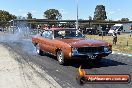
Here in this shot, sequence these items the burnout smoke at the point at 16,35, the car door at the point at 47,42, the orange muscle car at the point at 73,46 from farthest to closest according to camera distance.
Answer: the burnout smoke at the point at 16,35 < the car door at the point at 47,42 < the orange muscle car at the point at 73,46

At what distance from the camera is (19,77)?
33.3 ft

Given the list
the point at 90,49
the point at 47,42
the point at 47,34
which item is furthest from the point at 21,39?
the point at 90,49

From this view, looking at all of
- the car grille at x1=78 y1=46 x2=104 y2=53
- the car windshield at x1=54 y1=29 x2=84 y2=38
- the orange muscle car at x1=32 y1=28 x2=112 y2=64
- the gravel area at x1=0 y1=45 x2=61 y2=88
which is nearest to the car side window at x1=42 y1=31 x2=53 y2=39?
the orange muscle car at x1=32 y1=28 x2=112 y2=64

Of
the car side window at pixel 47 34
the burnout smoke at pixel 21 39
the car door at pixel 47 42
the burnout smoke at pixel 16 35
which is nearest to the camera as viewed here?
the car door at pixel 47 42

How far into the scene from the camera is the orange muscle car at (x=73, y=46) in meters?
12.6

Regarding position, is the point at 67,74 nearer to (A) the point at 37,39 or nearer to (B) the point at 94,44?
(B) the point at 94,44

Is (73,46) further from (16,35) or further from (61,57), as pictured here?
(16,35)

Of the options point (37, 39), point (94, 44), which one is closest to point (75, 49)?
point (94, 44)

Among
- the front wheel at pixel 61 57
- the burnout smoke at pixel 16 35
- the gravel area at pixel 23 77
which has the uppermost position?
the front wheel at pixel 61 57

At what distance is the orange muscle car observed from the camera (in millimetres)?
12586

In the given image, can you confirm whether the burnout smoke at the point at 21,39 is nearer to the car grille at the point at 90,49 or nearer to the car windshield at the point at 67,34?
the car windshield at the point at 67,34

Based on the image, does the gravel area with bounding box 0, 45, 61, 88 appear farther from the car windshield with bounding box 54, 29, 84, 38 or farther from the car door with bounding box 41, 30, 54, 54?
the car windshield with bounding box 54, 29, 84, 38

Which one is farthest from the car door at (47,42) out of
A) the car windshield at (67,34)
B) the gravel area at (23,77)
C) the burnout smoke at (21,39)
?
the burnout smoke at (21,39)

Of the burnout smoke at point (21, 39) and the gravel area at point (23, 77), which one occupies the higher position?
the gravel area at point (23, 77)
